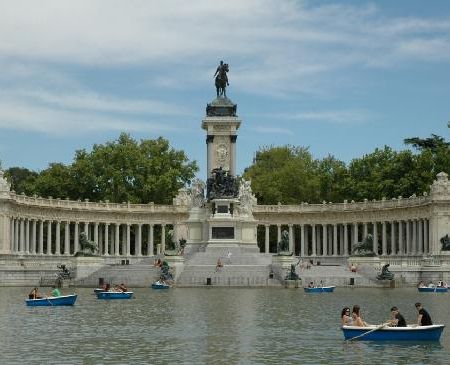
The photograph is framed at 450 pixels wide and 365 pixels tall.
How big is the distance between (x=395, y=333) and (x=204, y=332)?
7479 millimetres

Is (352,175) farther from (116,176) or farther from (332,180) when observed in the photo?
(116,176)

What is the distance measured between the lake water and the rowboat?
0.42 metres

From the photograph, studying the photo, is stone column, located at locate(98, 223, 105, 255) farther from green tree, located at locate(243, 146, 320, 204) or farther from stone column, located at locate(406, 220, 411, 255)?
stone column, located at locate(406, 220, 411, 255)

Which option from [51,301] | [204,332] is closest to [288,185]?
[51,301]

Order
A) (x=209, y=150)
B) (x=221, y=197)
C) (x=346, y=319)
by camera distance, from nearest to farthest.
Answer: (x=346, y=319)
(x=221, y=197)
(x=209, y=150)

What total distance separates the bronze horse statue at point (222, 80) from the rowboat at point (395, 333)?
71.8 meters

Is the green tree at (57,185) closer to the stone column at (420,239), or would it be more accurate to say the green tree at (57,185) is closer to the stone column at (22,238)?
the stone column at (22,238)

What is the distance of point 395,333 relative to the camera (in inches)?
1379

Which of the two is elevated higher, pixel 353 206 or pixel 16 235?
pixel 353 206

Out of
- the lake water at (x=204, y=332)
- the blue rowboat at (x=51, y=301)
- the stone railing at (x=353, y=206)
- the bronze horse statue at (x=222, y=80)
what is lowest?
the lake water at (x=204, y=332)

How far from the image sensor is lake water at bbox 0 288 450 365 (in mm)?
31391

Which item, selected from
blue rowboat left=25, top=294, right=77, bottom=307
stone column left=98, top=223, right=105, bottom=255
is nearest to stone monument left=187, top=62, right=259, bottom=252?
stone column left=98, top=223, right=105, bottom=255

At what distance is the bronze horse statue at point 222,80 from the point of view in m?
105

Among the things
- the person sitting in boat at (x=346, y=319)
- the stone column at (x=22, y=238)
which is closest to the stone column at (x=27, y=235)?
the stone column at (x=22, y=238)
